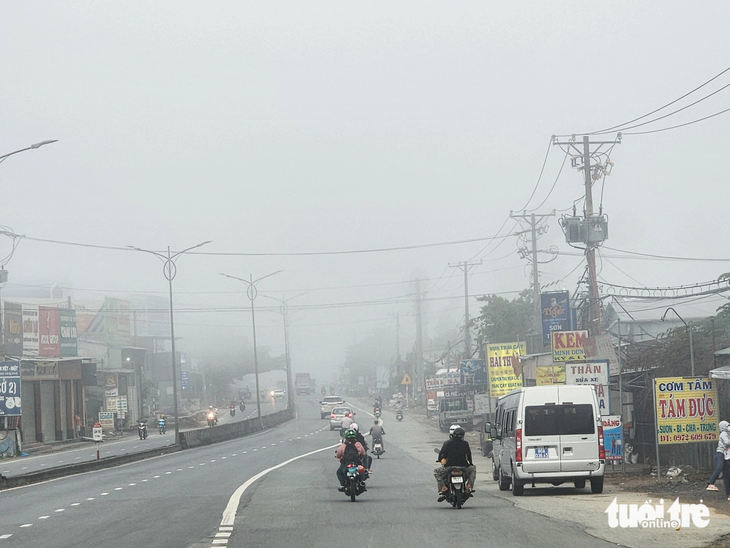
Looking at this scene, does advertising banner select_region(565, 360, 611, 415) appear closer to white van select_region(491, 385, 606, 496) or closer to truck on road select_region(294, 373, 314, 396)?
white van select_region(491, 385, 606, 496)

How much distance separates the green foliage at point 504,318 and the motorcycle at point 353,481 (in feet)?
193

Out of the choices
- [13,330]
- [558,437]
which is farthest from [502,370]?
[13,330]

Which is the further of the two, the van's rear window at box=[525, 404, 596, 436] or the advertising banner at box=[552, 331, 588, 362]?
the advertising banner at box=[552, 331, 588, 362]

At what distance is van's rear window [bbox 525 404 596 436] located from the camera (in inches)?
830

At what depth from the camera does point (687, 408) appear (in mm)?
22109

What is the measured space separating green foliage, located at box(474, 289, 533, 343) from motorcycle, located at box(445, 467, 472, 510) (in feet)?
199

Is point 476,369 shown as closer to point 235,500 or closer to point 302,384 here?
point 235,500

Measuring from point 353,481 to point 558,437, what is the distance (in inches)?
167

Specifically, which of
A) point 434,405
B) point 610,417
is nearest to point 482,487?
point 610,417

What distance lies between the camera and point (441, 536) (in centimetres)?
1425

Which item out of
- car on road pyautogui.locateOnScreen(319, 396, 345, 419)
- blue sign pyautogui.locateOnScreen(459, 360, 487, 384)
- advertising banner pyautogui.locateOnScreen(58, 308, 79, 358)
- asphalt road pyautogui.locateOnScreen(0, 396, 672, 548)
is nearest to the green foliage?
blue sign pyautogui.locateOnScreen(459, 360, 487, 384)

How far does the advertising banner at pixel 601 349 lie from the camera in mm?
36156

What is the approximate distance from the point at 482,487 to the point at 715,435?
18.8 ft

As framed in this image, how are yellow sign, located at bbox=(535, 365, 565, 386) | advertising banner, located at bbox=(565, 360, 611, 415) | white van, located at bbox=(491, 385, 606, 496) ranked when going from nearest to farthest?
white van, located at bbox=(491, 385, 606, 496) < advertising banner, located at bbox=(565, 360, 611, 415) < yellow sign, located at bbox=(535, 365, 565, 386)
